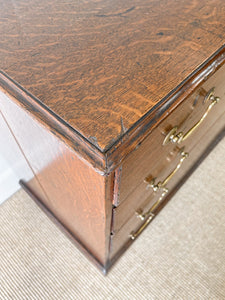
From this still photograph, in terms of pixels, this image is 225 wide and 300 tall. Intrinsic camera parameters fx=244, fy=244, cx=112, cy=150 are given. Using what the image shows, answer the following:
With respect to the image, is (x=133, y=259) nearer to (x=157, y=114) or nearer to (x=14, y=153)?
(x=14, y=153)

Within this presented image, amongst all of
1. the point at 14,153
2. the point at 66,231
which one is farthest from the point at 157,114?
the point at 66,231

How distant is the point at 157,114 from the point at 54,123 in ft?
0.41

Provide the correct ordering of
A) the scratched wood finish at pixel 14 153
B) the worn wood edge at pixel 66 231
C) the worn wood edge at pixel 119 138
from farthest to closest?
the worn wood edge at pixel 66 231
the scratched wood finish at pixel 14 153
the worn wood edge at pixel 119 138

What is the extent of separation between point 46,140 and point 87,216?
0.65 ft

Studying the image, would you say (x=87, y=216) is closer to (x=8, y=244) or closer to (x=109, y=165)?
→ (x=109, y=165)

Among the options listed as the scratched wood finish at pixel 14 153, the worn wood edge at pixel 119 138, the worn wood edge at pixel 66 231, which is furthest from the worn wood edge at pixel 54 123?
the worn wood edge at pixel 66 231

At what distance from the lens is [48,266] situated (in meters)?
0.79

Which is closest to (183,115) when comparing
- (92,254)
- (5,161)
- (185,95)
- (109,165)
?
(185,95)

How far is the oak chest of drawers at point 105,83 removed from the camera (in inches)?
11.3

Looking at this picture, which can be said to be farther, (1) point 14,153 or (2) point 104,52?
(1) point 14,153

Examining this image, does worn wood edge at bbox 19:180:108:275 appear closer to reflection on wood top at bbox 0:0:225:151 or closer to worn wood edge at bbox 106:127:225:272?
worn wood edge at bbox 106:127:225:272

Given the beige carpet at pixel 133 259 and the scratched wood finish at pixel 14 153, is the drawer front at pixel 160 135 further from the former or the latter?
the beige carpet at pixel 133 259

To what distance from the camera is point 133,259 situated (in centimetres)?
81

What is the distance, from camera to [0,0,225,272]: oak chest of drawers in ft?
0.94
